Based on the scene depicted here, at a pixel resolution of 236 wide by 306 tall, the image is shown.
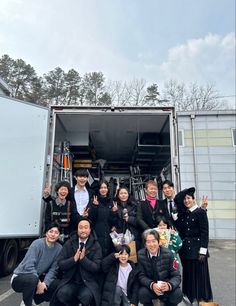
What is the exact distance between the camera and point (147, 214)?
342 cm

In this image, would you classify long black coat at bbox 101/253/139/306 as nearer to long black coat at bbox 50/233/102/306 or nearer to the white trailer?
long black coat at bbox 50/233/102/306

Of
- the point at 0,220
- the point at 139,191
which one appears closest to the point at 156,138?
the point at 139,191

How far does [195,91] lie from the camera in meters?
23.5

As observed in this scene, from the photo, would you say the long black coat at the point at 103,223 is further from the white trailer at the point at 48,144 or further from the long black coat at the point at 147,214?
the white trailer at the point at 48,144

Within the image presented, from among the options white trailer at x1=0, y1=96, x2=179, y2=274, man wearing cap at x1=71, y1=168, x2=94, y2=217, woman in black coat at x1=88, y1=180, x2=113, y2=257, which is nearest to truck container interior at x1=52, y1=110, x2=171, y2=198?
white trailer at x1=0, y1=96, x2=179, y2=274

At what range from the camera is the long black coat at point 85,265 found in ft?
9.11

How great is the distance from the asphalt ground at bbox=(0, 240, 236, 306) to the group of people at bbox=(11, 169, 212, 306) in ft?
2.66

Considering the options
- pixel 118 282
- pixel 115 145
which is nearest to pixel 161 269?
pixel 118 282

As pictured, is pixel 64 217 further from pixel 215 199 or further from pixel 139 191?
pixel 215 199

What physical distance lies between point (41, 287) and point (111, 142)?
4.11 m

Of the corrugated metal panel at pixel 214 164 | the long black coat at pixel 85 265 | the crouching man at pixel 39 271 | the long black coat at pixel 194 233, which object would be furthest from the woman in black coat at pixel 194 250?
the corrugated metal panel at pixel 214 164

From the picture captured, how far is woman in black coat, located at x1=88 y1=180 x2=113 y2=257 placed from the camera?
3342 mm

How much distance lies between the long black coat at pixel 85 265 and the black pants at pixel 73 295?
0.16 ft

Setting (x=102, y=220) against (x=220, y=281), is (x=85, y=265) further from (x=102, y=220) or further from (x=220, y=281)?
(x=220, y=281)
